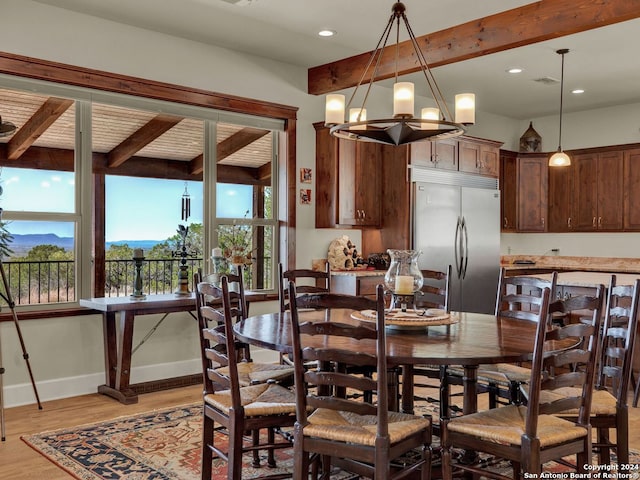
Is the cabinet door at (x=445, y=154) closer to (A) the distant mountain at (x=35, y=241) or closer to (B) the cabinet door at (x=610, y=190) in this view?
(B) the cabinet door at (x=610, y=190)

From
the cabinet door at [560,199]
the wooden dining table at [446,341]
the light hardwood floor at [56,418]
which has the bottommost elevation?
the light hardwood floor at [56,418]

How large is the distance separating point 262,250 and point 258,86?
1.54 metres

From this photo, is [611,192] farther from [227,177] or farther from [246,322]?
[246,322]

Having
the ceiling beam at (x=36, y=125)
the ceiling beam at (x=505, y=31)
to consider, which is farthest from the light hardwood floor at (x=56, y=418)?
the ceiling beam at (x=505, y=31)

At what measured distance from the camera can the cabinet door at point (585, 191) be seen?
25.5 ft

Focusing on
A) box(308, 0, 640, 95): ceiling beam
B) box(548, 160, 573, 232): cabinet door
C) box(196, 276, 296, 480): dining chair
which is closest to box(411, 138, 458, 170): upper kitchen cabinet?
box(308, 0, 640, 95): ceiling beam

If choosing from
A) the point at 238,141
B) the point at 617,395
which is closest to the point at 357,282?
the point at 238,141

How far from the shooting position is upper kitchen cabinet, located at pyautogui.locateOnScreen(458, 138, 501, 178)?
6922mm

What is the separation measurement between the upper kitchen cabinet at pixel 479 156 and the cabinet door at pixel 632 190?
160cm

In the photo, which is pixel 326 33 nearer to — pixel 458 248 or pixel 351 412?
pixel 458 248

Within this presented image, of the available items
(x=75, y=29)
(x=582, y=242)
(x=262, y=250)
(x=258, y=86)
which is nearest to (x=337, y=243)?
(x=262, y=250)

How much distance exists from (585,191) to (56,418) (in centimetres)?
659

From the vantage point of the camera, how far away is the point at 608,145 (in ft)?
25.5

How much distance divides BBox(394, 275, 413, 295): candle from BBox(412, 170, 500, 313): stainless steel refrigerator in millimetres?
3226
